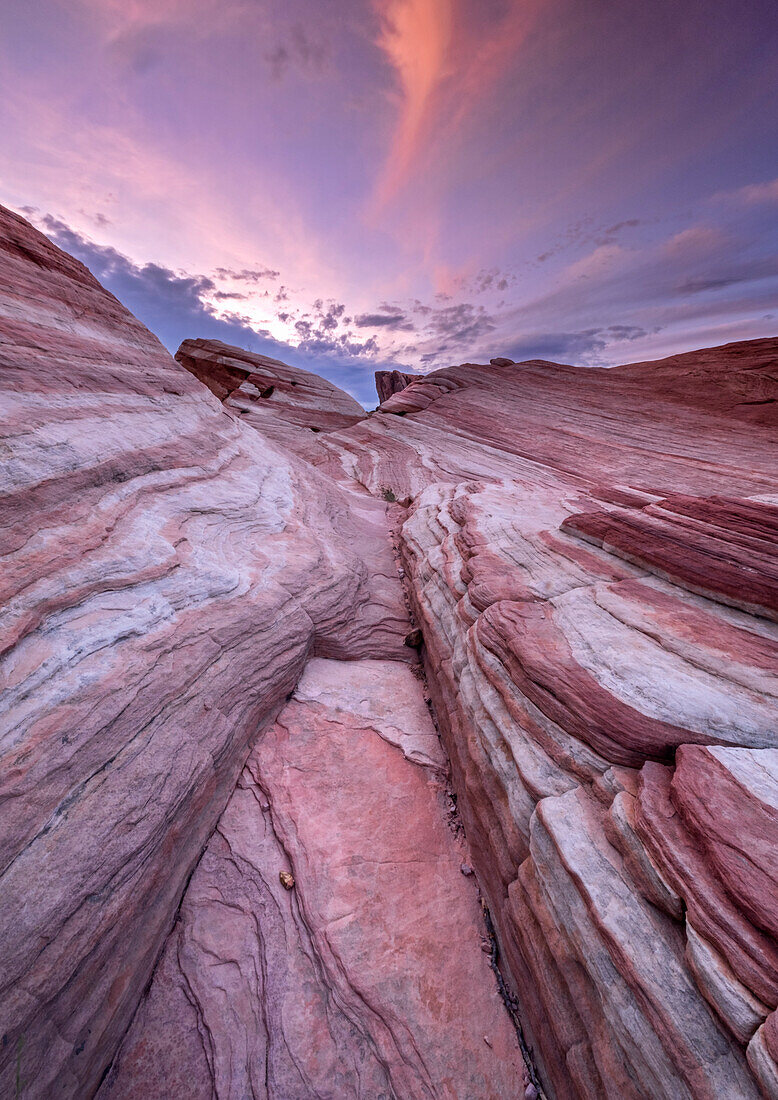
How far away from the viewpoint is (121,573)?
529 cm

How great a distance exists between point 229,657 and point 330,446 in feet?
57.9

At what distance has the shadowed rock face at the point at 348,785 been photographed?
9.33 ft

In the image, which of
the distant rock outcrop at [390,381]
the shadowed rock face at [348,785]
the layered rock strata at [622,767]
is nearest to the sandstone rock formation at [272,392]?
the shadowed rock face at [348,785]

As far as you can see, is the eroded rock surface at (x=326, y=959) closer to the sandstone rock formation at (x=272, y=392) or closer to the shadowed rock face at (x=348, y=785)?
the shadowed rock face at (x=348, y=785)

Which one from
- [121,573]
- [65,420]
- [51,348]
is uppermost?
[51,348]


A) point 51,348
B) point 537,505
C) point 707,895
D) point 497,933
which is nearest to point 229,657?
point 497,933

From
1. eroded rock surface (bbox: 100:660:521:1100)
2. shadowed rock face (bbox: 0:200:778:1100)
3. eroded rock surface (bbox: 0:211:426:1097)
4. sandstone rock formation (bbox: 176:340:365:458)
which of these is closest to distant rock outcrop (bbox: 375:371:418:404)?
sandstone rock formation (bbox: 176:340:365:458)

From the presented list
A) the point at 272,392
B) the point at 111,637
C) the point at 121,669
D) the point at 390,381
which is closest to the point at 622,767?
the point at 121,669

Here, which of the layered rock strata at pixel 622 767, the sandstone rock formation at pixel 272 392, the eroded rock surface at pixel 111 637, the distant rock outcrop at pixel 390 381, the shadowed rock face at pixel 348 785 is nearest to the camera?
the layered rock strata at pixel 622 767

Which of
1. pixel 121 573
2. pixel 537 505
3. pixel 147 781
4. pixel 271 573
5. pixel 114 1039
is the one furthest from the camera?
pixel 537 505

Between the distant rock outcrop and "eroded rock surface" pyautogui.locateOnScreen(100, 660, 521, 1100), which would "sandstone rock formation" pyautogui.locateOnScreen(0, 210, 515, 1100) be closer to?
"eroded rock surface" pyautogui.locateOnScreen(100, 660, 521, 1100)

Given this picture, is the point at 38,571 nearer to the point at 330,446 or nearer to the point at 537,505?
the point at 537,505

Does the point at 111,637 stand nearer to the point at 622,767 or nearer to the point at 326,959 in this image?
the point at 326,959

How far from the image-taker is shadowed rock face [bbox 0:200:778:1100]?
284 cm
